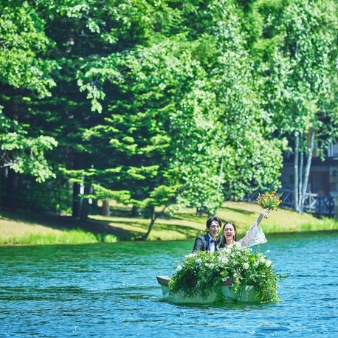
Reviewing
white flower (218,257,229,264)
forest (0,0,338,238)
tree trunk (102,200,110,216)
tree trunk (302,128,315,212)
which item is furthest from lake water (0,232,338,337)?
tree trunk (302,128,315,212)

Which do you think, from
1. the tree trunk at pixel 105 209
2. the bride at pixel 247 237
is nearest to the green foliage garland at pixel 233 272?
the bride at pixel 247 237

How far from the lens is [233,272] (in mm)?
25609

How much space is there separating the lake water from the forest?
30.0ft

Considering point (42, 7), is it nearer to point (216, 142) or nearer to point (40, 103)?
point (40, 103)

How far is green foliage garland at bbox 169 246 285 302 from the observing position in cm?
2562

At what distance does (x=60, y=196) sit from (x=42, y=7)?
35.8ft

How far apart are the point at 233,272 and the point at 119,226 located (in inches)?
1214

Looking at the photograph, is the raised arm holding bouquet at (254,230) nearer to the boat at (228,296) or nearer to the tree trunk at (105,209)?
the boat at (228,296)

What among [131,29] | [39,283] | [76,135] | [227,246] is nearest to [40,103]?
[76,135]

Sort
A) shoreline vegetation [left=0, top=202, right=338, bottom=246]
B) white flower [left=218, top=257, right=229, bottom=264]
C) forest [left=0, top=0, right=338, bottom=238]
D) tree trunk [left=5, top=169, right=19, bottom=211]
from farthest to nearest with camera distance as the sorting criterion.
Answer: tree trunk [left=5, top=169, right=19, bottom=211], forest [left=0, top=0, right=338, bottom=238], shoreline vegetation [left=0, top=202, right=338, bottom=246], white flower [left=218, top=257, right=229, bottom=264]

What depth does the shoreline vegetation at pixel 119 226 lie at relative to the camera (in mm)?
51375

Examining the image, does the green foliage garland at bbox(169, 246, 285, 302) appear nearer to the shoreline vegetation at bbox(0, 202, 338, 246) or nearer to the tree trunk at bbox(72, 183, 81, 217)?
the shoreline vegetation at bbox(0, 202, 338, 246)

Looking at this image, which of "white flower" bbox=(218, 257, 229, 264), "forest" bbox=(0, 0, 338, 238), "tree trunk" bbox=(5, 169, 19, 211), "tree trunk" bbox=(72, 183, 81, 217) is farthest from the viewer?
"tree trunk" bbox=(72, 183, 81, 217)

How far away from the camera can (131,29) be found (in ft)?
181
